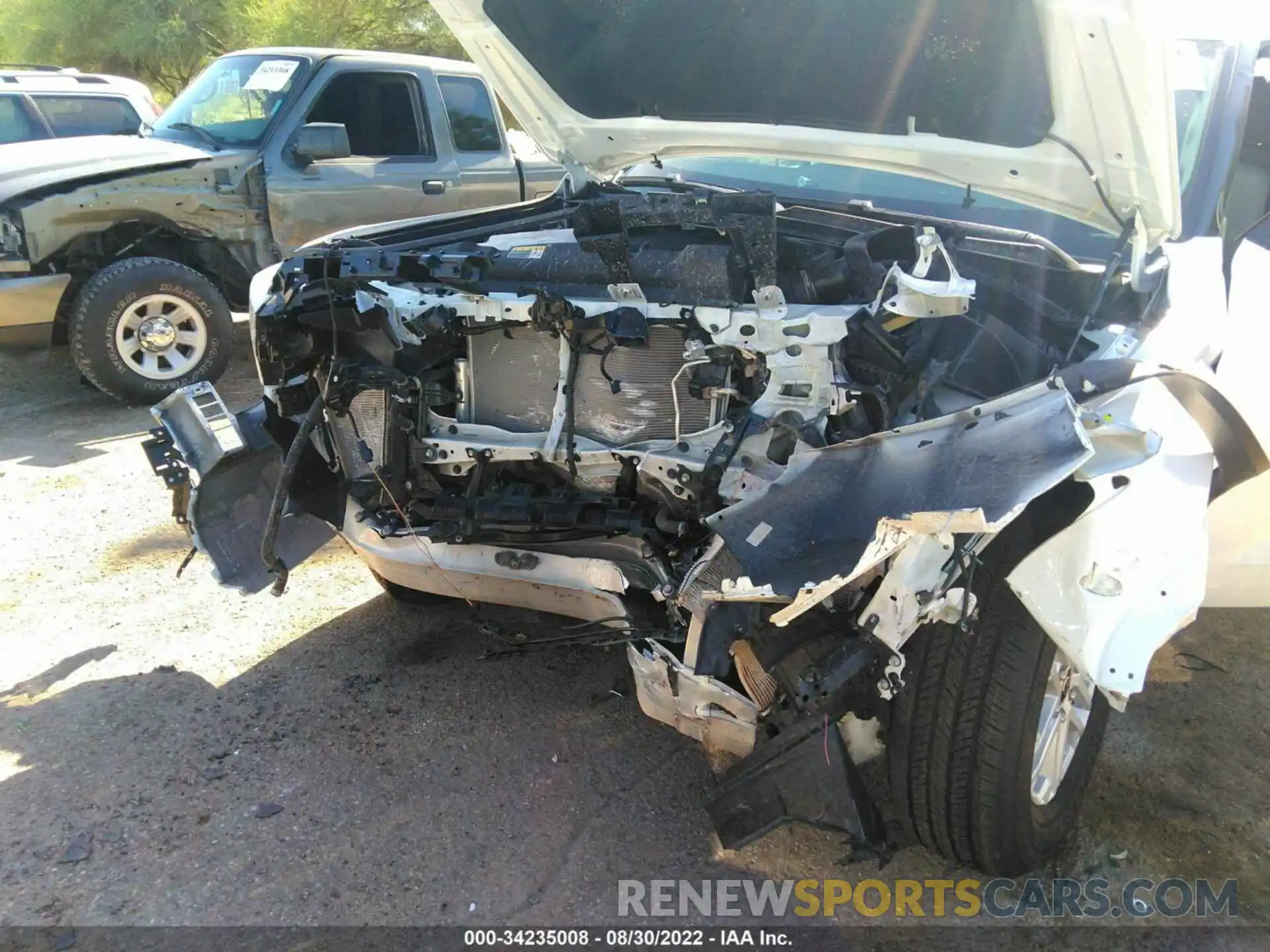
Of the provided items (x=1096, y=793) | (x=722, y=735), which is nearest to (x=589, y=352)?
(x=722, y=735)

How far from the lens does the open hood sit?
2.38m

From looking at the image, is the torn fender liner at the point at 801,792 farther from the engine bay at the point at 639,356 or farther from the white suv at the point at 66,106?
the white suv at the point at 66,106

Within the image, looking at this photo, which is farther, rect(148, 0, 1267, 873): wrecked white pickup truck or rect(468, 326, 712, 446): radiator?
rect(468, 326, 712, 446): radiator

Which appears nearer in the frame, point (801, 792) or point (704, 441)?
point (801, 792)

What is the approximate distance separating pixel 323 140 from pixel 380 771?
4.55 meters

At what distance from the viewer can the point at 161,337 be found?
5887 mm

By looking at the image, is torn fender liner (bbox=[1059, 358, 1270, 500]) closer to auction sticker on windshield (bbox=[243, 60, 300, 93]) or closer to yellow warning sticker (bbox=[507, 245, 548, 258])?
yellow warning sticker (bbox=[507, 245, 548, 258])

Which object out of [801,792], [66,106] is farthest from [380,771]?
[66,106]

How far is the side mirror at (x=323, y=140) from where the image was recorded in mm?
5906

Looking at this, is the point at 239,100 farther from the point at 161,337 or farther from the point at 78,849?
the point at 78,849

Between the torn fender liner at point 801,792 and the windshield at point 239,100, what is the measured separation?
5642 mm

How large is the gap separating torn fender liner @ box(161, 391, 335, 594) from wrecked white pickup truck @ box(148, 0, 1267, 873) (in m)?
0.01

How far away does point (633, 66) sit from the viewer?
3.28 metres

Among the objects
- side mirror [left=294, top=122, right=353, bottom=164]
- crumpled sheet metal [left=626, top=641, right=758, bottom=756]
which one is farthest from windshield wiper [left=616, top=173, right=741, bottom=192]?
side mirror [left=294, top=122, right=353, bottom=164]
